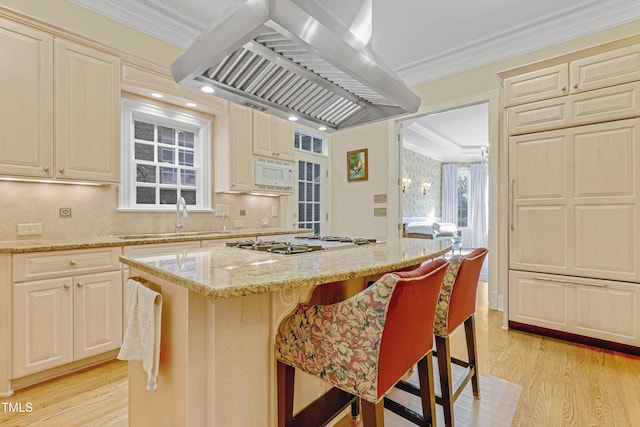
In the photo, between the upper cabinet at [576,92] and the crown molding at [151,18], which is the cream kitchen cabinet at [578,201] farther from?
the crown molding at [151,18]

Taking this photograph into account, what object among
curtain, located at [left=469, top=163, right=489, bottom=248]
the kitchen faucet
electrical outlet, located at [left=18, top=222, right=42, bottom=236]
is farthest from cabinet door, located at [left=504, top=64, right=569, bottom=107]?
curtain, located at [left=469, top=163, right=489, bottom=248]

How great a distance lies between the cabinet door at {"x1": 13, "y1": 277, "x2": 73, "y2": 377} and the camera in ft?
6.24

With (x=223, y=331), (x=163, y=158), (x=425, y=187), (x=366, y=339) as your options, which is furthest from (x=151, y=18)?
(x=425, y=187)

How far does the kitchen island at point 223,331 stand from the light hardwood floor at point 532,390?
74cm

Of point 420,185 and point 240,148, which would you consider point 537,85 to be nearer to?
point 240,148

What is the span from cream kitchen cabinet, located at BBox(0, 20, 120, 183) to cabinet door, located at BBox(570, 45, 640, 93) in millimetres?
3812

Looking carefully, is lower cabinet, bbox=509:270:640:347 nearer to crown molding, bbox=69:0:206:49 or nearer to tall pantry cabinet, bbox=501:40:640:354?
tall pantry cabinet, bbox=501:40:640:354

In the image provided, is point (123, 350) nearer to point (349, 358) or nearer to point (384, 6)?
point (349, 358)

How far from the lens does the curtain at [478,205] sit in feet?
30.1

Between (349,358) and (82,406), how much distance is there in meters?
1.79

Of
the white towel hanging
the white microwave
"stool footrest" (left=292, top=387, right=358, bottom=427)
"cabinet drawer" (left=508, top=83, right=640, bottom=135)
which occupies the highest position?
"cabinet drawer" (left=508, top=83, right=640, bottom=135)

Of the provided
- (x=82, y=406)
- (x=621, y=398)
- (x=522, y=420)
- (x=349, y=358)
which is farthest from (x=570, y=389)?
(x=82, y=406)

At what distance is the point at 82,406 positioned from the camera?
5.93 feet

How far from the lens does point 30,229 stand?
235cm
